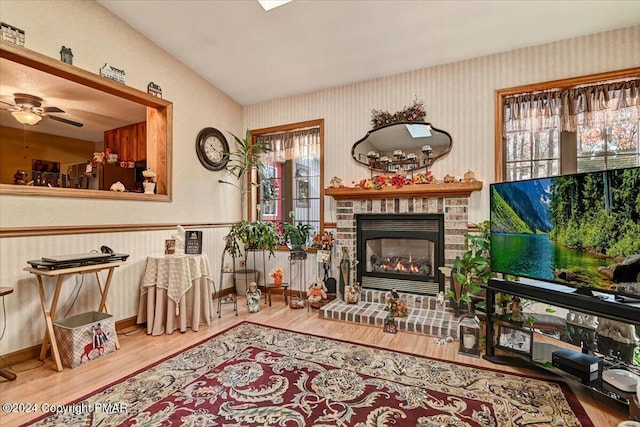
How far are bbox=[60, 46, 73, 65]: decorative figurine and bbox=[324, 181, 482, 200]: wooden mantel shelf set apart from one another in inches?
109

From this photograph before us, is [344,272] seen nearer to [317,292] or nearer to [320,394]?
[317,292]

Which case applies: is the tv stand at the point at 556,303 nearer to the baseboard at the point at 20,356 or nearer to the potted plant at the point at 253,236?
the potted plant at the point at 253,236

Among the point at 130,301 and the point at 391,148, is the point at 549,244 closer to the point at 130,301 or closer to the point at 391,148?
the point at 391,148

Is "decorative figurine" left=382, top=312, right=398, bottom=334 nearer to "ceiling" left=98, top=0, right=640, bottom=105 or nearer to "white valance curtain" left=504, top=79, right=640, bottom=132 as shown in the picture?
"white valance curtain" left=504, top=79, right=640, bottom=132

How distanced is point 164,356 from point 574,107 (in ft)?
14.6

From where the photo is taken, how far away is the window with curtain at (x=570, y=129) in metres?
2.74

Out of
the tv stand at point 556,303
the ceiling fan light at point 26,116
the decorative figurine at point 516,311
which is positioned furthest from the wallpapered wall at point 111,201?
the decorative figurine at point 516,311

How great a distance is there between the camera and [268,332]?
114 inches

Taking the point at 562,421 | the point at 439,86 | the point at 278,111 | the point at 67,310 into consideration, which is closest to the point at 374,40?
the point at 439,86

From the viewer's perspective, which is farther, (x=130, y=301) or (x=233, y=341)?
(x=130, y=301)

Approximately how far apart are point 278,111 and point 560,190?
11.7 feet

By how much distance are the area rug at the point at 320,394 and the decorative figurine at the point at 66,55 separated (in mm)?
2699

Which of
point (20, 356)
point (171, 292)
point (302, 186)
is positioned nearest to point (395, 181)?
point (302, 186)

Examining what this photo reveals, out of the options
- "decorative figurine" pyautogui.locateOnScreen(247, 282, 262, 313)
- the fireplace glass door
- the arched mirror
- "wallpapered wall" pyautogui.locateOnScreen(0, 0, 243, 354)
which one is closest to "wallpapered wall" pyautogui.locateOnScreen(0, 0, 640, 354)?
"wallpapered wall" pyautogui.locateOnScreen(0, 0, 243, 354)
